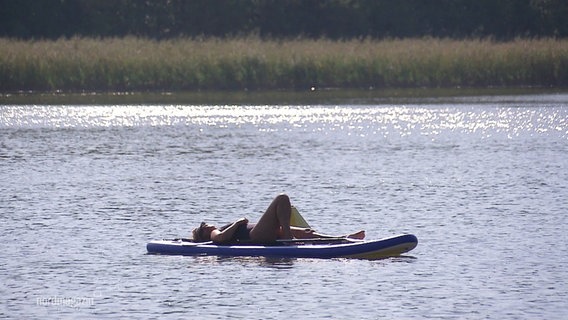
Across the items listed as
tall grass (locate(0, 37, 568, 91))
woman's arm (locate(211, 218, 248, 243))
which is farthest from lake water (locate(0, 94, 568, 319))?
tall grass (locate(0, 37, 568, 91))

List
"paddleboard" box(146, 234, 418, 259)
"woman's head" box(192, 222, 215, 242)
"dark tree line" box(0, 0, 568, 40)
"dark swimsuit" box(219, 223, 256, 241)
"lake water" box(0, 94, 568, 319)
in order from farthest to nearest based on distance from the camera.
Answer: "dark tree line" box(0, 0, 568, 40) → "woman's head" box(192, 222, 215, 242) → "dark swimsuit" box(219, 223, 256, 241) → "paddleboard" box(146, 234, 418, 259) → "lake water" box(0, 94, 568, 319)

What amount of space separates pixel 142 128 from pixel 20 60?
773 cm

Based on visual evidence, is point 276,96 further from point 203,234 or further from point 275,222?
point 275,222

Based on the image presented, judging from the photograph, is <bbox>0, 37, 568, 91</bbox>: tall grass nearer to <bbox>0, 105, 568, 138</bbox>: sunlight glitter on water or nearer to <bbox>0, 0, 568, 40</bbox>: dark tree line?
<bbox>0, 105, 568, 138</bbox>: sunlight glitter on water

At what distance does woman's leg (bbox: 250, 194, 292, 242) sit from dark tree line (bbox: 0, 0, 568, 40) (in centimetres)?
4337

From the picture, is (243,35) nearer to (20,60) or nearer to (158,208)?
(20,60)

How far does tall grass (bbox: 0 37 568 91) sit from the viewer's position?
46.0 meters

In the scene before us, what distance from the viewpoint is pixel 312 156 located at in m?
31.2

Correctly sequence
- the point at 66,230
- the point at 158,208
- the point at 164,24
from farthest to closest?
the point at 164,24 < the point at 158,208 < the point at 66,230

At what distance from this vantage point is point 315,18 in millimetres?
61781

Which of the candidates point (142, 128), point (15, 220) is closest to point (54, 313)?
point (15, 220)

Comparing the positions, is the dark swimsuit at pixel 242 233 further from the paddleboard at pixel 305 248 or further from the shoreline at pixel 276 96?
the shoreline at pixel 276 96

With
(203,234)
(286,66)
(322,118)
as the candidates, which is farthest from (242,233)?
(286,66)

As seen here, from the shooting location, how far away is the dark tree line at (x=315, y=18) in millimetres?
61031
